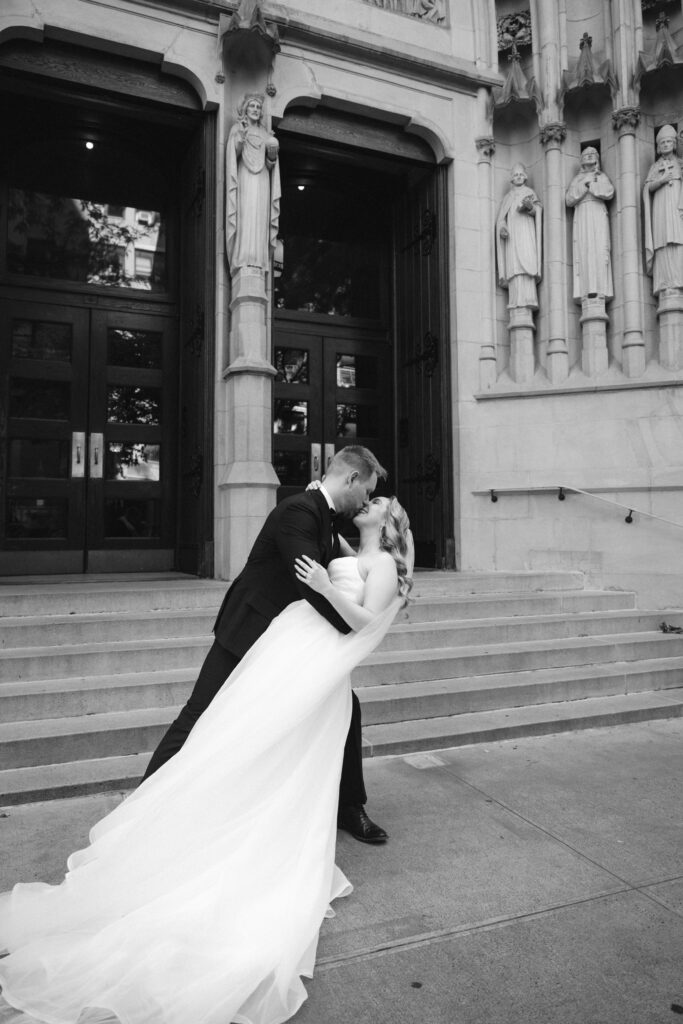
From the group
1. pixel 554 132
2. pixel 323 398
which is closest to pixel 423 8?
pixel 554 132

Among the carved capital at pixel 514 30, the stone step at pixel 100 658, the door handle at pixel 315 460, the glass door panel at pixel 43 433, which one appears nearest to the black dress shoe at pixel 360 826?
the stone step at pixel 100 658

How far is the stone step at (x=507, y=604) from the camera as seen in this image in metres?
6.68

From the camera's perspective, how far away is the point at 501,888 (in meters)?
2.88

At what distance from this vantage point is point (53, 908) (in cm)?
238

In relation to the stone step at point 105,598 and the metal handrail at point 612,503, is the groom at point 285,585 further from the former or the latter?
the metal handrail at point 612,503

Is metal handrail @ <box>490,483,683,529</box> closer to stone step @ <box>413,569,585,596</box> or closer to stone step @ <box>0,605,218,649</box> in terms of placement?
stone step @ <box>413,569,585,596</box>

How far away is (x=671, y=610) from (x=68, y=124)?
928 centimetres

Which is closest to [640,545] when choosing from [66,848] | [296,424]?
[296,424]

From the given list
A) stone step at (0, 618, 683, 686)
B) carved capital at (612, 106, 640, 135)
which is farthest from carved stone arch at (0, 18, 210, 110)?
stone step at (0, 618, 683, 686)

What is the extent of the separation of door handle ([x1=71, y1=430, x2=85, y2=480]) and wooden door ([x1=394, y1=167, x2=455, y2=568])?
4.25 metres

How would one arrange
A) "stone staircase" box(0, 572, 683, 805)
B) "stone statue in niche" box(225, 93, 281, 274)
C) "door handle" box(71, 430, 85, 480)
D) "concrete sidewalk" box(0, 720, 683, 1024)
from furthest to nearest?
"door handle" box(71, 430, 85, 480) → "stone statue in niche" box(225, 93, 281, 274) → "stone staircase" box(0, 572, 683, 805) → "concrete sidewalk" box(0, 720, 683, 1024)

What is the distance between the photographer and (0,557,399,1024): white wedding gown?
6.80 ft

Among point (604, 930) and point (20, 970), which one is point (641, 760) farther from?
point (20, 970)

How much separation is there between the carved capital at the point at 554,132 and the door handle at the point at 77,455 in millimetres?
7133
